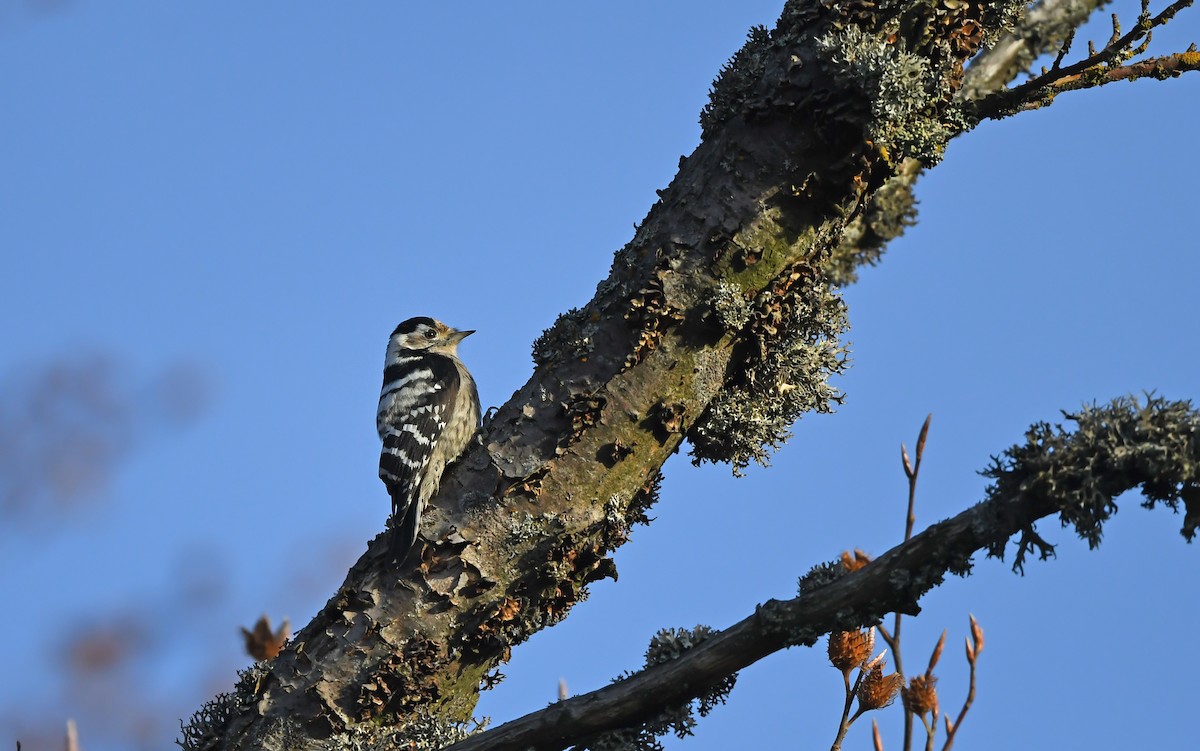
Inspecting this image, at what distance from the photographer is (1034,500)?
256 cm

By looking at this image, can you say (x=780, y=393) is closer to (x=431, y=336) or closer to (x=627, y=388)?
(x=627, y=388)

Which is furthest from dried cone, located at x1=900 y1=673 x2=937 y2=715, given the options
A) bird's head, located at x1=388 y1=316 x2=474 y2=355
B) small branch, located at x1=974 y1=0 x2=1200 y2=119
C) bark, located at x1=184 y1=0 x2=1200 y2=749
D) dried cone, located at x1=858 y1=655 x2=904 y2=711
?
bird's head, located at x1=388 y1=316 x2=474 y2=355

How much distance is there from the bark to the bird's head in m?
3.36

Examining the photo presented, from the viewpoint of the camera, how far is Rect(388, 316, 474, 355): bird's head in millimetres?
6961

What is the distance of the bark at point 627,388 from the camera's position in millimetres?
3482

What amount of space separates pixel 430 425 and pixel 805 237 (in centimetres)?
232

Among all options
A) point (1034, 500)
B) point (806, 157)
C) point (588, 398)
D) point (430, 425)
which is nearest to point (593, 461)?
point (588, 398)

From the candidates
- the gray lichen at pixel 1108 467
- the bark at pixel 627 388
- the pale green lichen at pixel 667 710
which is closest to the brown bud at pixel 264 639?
the bark at pixel 627 388

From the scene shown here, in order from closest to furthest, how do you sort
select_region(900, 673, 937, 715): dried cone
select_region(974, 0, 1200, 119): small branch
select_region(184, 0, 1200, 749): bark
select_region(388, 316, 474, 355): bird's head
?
select_region(900, 673, 937, 715): dried cone, select_region(184, 0, 1200, 749): bark, select_region(974, 0, 1200, 119): small branch, select_region(388, 316, 474, 355): bird's head

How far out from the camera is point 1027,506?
255cm

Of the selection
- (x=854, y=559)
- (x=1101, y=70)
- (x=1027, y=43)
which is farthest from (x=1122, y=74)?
(x=854, y=559)

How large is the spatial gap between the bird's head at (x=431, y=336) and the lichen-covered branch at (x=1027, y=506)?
4.40m

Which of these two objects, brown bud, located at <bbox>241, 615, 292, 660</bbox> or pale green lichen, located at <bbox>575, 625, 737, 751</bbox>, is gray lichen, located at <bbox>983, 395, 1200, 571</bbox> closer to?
pale green lichen, located at <bbox>575, 625, 737, 751</bbox>

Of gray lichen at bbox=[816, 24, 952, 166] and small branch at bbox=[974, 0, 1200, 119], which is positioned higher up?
small branch at bbox=[974, 0, 1200, 119]
